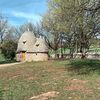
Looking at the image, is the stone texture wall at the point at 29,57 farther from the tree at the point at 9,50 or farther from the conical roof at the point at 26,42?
the tree at the point at 9,50

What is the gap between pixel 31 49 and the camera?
50.6 meters

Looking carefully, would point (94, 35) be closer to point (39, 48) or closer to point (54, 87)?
point (39, 48)

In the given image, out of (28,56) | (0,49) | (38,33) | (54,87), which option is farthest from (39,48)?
(54,87)

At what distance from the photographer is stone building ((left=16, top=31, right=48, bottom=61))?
162 feet

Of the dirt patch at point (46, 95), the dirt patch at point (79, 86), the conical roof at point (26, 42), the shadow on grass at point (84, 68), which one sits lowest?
the dirt patch at point (46, 95)

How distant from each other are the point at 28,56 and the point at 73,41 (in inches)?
420

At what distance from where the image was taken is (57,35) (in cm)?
5972

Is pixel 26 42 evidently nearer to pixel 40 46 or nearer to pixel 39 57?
pixel 40 46

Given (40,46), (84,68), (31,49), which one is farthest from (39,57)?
(84,68)

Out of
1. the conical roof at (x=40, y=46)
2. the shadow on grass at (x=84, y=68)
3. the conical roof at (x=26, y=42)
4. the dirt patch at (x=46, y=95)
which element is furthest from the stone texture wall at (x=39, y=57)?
the dirt patch at (x=46, y=95)

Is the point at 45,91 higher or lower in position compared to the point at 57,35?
lower

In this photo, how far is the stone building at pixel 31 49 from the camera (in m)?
49.5

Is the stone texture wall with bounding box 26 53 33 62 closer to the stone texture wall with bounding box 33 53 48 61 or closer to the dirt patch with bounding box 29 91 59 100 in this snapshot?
the stone texture wall with bounding box 33 53 48 61

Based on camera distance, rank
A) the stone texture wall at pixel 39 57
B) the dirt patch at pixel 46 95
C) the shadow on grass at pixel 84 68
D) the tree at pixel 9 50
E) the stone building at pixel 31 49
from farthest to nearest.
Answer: the tree at pixel 9 50 < the stone building at pixel 31 49 < the stone texture wall at pixel 39 57 < the shadow on grass at pixel 84 68 < the dirt patch at pixel 46 95
